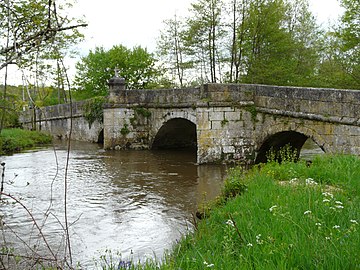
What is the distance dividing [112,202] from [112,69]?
24309mm

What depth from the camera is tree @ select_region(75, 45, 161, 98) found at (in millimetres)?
29516

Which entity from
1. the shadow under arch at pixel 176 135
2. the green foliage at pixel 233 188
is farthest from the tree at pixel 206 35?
the green foliage at pixel 233 188

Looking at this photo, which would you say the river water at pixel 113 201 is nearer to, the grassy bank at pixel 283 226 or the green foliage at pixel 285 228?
the grassy bank at pixel 283 226

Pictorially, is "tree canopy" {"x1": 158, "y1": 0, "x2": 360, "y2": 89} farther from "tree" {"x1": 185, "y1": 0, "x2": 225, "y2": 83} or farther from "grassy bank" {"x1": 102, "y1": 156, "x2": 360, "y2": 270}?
"grassy bank" {"x1": 102, "y1": 156, "x2": 360, "y2": 270}

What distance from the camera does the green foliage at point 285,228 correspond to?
268 cm

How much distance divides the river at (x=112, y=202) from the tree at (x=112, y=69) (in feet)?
54.8

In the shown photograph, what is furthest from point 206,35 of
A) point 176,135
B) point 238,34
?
point 176,135

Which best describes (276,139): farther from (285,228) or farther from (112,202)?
(285,228)

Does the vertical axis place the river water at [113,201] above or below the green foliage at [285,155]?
below

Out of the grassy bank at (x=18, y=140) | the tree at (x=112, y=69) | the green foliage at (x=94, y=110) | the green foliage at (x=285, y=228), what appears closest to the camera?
the green foliage at (x=285, y=228)

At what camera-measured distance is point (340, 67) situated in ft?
57.5

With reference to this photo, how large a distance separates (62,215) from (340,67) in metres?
14.5

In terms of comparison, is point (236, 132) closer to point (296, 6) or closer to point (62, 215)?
point (62, 215)

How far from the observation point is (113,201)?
748 cm
